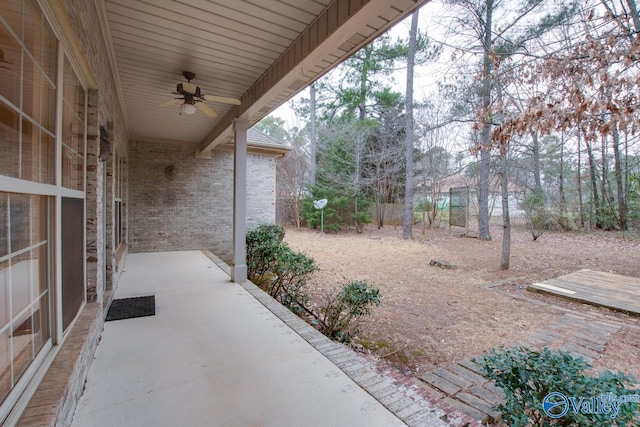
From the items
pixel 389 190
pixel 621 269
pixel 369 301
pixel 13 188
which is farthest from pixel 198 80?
pixel 389 190

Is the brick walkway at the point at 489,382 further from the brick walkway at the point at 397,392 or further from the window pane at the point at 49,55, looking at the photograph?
the window pane at the point at 49,55

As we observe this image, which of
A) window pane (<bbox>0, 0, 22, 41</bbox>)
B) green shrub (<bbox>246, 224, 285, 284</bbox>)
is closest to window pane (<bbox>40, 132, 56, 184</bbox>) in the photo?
window pane (<bbox>0, 0, 22, 41</bbox>)

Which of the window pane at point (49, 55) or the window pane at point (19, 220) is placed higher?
the window pane at point (49, 55)

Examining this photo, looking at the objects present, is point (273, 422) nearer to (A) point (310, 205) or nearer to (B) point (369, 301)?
(B) point (369, 301)

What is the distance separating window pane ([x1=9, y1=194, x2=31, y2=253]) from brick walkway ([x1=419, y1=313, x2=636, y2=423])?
2.71 m

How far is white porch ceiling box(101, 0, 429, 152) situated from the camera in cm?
250

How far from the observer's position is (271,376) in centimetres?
242

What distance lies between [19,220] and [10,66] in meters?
0.67

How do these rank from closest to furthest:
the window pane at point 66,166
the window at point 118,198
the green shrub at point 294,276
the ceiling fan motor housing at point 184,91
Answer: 1. the window pane at point 66,166
2. the ceiling fan motor housing at point 184,91
3. the green shrub at point 294,276
4. the window at point 118,198

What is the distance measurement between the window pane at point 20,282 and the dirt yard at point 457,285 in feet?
10.2

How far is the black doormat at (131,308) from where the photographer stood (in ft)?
11.9

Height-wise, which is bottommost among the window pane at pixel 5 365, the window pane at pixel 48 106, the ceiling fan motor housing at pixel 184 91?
the window pane at pixel 5 365

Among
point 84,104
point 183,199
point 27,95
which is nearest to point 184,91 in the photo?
point 84,104

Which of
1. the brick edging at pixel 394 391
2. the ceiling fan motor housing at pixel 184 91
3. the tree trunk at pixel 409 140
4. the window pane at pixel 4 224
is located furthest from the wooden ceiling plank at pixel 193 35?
the tree trunk at pixel 409 140
